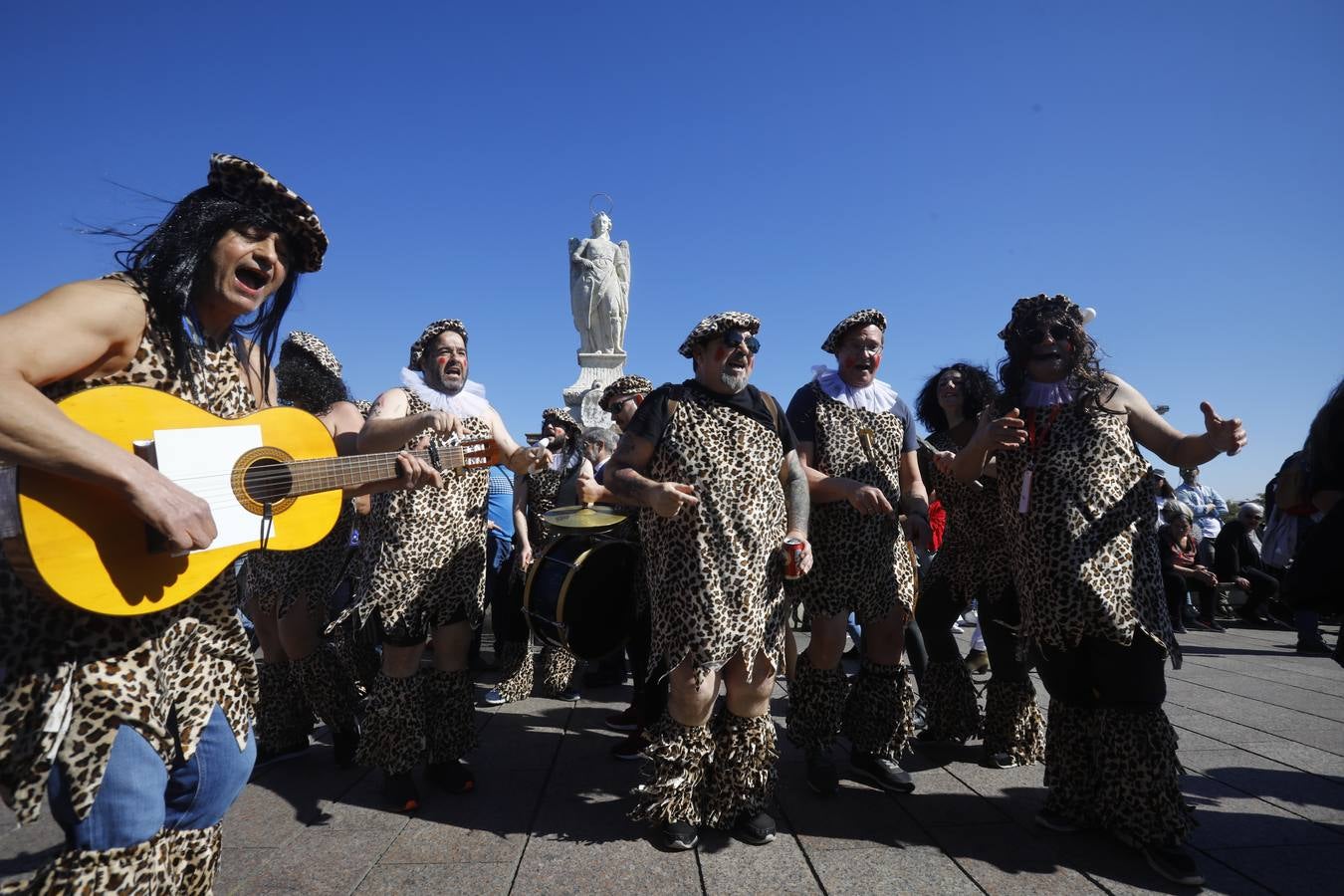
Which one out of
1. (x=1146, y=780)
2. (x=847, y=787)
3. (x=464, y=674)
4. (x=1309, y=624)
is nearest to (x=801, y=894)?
(x=847, y=787)

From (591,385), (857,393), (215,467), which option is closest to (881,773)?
(857,393)

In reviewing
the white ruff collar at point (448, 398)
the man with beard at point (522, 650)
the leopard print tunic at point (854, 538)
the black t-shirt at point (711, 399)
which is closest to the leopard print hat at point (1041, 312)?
the leopard print tunic at point (854, 538)

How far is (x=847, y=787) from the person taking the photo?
371cm

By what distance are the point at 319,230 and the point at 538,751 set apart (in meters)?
3.38

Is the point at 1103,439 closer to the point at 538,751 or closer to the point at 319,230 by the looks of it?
the point at 319,230

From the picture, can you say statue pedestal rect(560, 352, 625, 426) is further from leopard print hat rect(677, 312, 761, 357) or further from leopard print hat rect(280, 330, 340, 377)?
leopard print hat rect(677, 312, 761, 357)

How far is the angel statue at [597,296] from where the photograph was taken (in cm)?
1789

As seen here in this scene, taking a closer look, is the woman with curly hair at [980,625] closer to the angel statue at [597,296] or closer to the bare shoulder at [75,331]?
the bare shoulder at [75,331]

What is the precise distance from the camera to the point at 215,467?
6.37 ft

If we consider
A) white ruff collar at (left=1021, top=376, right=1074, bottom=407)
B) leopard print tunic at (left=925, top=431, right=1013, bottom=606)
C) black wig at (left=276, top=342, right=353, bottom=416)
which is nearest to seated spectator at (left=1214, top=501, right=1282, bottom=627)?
leopard print tunic at (left=925, top=431, right=1013, bottom=606)

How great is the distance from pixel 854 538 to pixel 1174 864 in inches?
69.4

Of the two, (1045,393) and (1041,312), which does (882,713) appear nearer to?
(1045,393)

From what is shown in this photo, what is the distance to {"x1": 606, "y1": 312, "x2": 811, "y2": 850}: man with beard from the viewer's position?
3.03 metres

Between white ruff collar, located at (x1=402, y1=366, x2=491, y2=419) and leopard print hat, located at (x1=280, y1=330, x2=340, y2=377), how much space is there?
2.37ft
